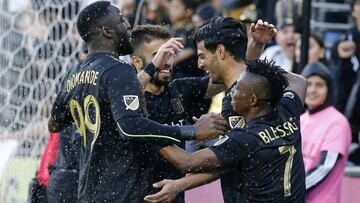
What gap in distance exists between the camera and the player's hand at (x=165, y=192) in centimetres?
639

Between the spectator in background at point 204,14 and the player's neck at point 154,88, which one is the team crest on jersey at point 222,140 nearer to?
the player's neck at point 154,88

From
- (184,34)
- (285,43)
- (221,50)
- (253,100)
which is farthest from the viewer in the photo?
(285,43)

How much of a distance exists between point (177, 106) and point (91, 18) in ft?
2.88

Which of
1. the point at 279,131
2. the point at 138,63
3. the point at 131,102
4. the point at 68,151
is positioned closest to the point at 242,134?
the point at 279,131

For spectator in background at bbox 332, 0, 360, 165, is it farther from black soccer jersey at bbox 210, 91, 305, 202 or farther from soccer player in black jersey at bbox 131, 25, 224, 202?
black soccer jersey at bbox 210, 91, 305, 202

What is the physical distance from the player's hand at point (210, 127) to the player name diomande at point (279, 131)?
0.93 ft

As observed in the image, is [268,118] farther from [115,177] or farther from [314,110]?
[314,110]

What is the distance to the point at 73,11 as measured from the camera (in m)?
10.6

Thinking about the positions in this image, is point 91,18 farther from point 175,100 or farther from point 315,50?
point 315,50

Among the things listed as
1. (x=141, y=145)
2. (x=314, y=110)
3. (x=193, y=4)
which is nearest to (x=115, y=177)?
(x=141, y=145)

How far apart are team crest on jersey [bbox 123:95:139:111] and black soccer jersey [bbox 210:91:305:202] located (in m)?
0.50

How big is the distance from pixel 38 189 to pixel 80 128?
9.23 feet

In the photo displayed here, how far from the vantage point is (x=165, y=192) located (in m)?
6.39

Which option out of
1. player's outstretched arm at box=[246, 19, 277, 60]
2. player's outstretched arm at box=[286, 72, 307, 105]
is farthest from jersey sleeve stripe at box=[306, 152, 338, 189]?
player's outstretched arm at box=[286, 72, 307, 105]
